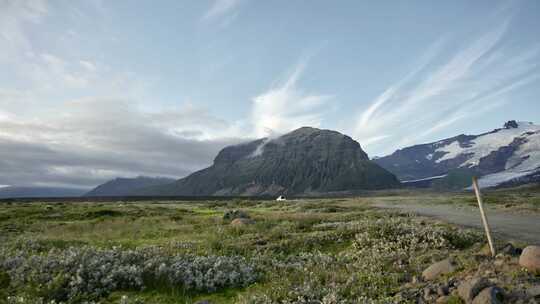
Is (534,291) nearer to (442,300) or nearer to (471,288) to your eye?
(471,288)

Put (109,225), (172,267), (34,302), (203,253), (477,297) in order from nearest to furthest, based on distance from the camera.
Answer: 1. (477,297)
2. (34,302)
3. (172,267)
4. (203,253)
5. (109,225)

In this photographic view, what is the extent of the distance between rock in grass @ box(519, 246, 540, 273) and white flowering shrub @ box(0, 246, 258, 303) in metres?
8.33

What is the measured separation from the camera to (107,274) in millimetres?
11562

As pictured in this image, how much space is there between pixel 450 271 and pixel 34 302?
11628 millimetres

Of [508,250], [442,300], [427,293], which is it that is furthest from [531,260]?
[442,300]

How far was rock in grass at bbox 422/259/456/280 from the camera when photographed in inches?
451

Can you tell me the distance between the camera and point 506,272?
10602 mm

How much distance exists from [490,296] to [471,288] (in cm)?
60

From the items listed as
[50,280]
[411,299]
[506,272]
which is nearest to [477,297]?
[411,299]

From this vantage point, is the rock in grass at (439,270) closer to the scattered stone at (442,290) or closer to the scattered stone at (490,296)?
the scattered stone at (442,290)

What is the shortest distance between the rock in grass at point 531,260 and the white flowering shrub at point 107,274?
27.3 ft

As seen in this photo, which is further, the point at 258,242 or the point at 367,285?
the point at 258,242

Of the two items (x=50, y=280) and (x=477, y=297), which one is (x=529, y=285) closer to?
(x=477, y=297)

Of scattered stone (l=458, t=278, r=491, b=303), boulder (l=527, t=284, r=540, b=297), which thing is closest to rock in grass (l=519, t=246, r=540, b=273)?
boulder (l=527, t=284, r=540, b=297)
